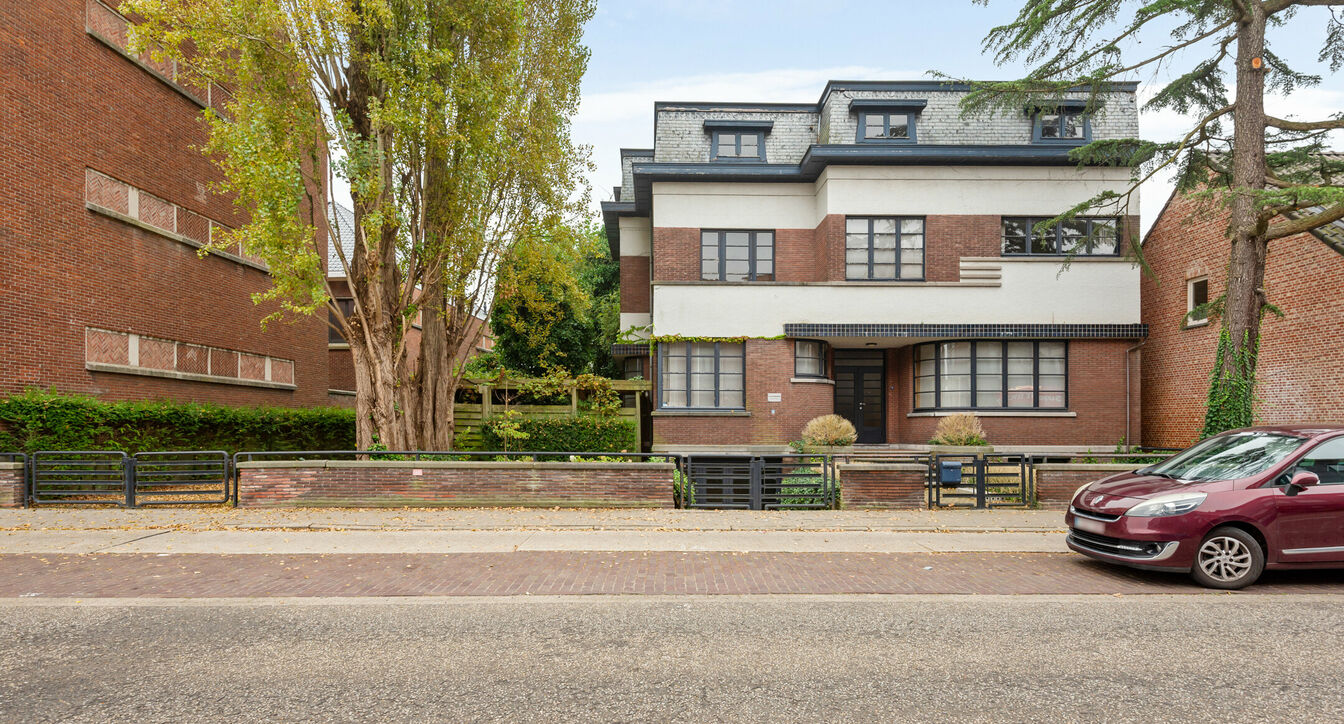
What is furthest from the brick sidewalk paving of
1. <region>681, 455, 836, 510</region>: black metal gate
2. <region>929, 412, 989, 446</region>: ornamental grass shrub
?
<region>929, 412, 989, 446</region>: ornamental grass shrub

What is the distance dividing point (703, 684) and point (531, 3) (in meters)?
16.4

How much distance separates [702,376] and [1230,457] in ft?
41.3

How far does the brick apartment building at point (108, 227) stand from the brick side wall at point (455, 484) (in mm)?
6349

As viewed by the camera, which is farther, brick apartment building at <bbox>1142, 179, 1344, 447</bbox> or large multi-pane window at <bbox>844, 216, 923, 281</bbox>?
large multi-pane window at <bbox>844, 216, 923, 281</bbox>

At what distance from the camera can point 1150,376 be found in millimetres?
20250

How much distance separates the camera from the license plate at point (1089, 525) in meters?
7.76

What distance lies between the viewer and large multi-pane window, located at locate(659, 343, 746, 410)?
19.3 m

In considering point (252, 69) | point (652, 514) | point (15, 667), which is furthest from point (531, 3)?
point (15, 667)

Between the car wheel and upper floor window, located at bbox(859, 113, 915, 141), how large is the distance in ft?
47.9

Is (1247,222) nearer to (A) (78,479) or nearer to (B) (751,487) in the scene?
(B) (751,487)

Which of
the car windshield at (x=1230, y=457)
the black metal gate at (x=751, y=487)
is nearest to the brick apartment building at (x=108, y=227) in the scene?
the black metal gate at (x=751, y=487)

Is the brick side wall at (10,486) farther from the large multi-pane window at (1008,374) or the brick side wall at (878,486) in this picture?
the large multi-pane window at (1008,374)

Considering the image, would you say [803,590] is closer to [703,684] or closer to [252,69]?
[703,684]

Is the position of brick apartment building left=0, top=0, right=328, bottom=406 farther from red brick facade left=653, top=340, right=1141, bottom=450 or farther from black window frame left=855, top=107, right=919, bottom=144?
black window frame left=855, top=107, right=919, bottom=144
